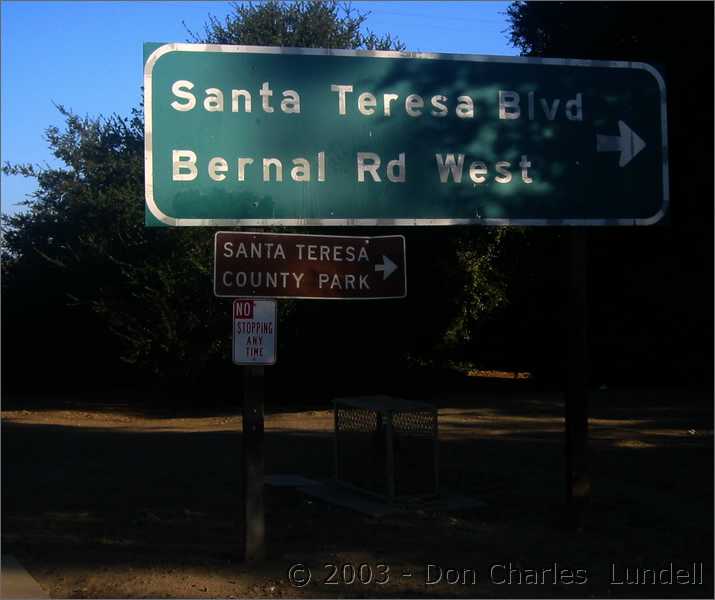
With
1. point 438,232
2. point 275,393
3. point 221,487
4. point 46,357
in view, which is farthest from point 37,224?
point 221,487

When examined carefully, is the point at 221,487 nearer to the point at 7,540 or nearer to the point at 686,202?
the point at 7,540

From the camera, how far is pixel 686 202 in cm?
991

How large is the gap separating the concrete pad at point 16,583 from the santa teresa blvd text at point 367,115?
2.97m

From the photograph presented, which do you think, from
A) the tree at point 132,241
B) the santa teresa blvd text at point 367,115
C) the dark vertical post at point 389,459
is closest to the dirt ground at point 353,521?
the dark vertical post at point 389,459

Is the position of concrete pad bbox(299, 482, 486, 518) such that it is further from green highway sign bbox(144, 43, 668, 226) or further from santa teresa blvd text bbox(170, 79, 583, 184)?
santa teresa blvd text bbox(170, 79, 583, 184)

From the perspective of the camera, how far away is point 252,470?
6801mm

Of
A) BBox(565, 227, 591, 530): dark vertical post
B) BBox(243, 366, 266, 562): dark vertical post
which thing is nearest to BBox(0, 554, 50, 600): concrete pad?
BBox(243, 366, 266, 562): dark vertical post

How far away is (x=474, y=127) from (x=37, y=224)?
2193 cm

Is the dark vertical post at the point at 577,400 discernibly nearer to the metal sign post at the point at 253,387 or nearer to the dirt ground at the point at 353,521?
the dirt ground at the point at 353,521

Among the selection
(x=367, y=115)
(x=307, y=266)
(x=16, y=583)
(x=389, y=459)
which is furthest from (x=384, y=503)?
(x=367, y=115)

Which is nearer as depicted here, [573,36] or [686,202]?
[686,202]

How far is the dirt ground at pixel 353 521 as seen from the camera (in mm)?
6461

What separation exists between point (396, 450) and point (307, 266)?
3.10 m

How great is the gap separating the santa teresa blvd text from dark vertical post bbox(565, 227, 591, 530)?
1055 mm
